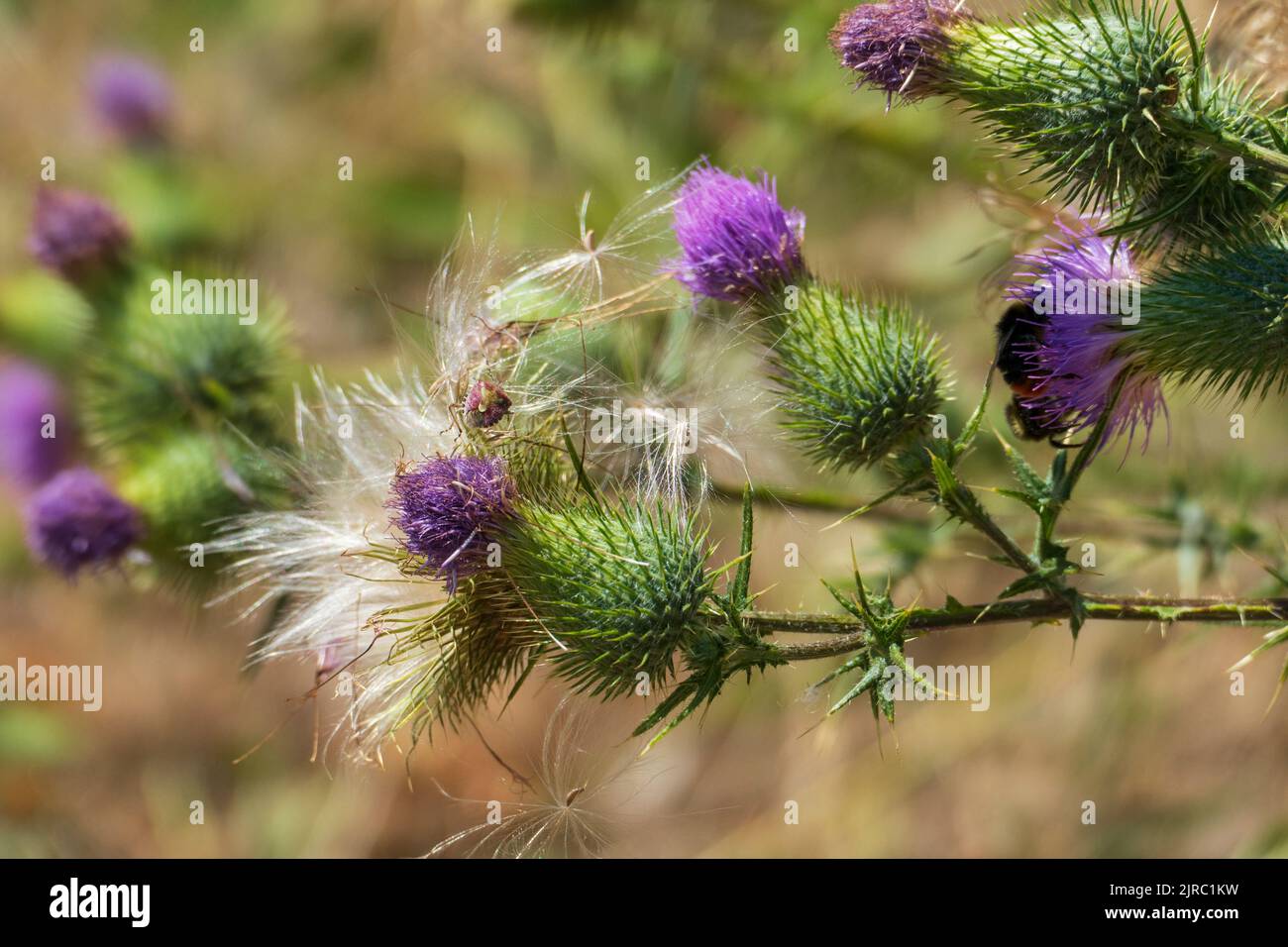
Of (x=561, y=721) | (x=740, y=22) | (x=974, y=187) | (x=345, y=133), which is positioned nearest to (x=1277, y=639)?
(x=561, y=721)

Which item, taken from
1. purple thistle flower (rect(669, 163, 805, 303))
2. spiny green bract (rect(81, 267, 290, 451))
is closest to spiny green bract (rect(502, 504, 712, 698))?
purple thistle flower (rect(669, 163, 805, 303))

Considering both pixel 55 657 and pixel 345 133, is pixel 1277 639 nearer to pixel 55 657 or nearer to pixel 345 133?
pixel 345 133

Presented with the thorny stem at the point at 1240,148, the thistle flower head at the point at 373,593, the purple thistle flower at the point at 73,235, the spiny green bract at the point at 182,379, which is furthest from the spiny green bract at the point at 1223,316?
the purple thistle flower at the point at 73,235

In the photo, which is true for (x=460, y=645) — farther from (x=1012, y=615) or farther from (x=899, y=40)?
(x=899, y=40)

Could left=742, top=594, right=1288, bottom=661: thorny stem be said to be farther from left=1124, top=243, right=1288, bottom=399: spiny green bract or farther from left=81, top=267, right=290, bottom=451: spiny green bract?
left=81, top=267, right=290, bottom=451: spiny green bract

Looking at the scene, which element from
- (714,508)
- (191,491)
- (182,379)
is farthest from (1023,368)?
(182,379)

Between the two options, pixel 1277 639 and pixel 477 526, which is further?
pixel 477 526

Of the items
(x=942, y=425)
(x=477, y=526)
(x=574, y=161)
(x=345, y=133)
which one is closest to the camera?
(x=477, y=526)
